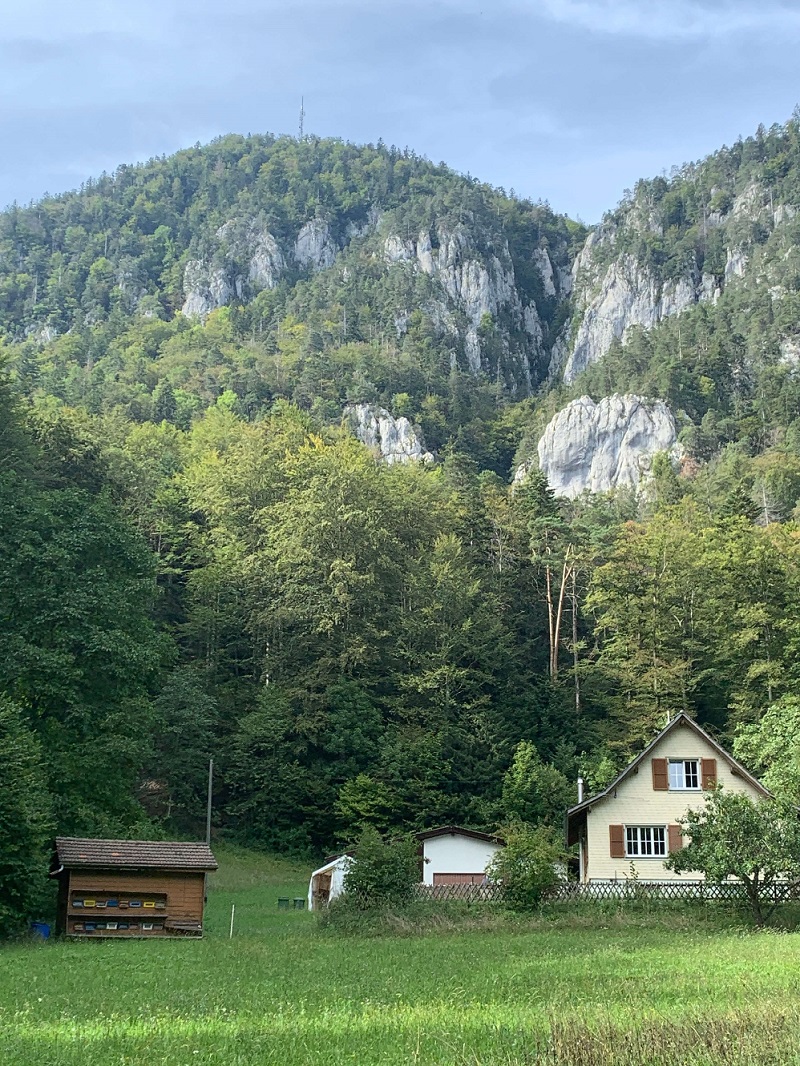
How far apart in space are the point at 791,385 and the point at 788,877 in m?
93.8

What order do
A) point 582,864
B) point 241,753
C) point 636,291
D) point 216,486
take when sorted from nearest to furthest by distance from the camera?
1. point 582,864
2. point 241,753
3. point 216,486
4. point 636,291

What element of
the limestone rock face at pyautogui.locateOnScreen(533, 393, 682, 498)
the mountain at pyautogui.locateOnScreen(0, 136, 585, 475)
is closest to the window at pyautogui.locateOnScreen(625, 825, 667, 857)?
the mountain at pyautogui.locateOnScreen(0, 136, 585, 475)

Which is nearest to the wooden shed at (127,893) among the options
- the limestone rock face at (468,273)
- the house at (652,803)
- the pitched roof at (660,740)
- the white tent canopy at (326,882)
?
the white tent canopy at (326,882)

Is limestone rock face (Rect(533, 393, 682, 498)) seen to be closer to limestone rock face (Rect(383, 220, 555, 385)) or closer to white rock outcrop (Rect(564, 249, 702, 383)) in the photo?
white rock outcrop (Rect(564, 249, 702, 383))

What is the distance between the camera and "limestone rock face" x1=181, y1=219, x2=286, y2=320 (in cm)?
16762

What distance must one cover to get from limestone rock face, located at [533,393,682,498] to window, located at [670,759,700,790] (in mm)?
79457

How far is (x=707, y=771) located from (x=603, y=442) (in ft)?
285

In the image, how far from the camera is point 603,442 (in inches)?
4739

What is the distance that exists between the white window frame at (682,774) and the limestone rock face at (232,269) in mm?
133776

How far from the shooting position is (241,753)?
175 ft

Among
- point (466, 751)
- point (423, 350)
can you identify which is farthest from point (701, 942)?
point (423, 350)

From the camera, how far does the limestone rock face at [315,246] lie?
188625 mm

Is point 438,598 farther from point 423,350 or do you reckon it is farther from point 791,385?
point 423,350

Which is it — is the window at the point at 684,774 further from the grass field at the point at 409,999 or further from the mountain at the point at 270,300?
the mountain at the point at 270,300
